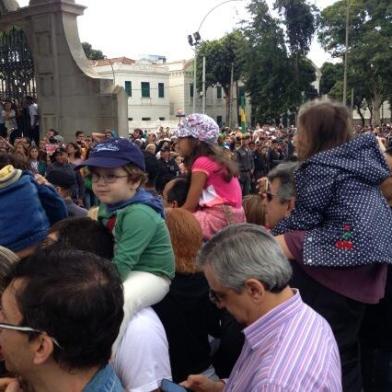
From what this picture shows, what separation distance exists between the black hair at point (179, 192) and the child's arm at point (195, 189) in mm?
164

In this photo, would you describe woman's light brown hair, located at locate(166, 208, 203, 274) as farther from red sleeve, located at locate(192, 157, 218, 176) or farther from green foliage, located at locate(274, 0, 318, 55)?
green foliage, located at locate(274, 0, 318, 55)

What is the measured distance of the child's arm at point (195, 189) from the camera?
3699 mm

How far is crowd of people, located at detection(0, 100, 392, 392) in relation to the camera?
4.73 feet

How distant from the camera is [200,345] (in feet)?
8.86

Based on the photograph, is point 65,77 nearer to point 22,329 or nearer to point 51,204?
point 51,204

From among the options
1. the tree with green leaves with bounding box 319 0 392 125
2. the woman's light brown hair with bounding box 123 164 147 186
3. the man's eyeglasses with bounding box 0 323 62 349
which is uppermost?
the tree with green leaves with bounding box 319 0 392 125

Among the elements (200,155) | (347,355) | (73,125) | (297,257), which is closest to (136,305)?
(297,257)

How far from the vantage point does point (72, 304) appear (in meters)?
1.39

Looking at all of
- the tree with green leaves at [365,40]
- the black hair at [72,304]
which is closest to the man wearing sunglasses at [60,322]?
the black hair at [72,304]

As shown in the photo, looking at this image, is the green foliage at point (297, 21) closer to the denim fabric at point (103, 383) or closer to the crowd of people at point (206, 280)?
the crowd of people at point (206, 280)

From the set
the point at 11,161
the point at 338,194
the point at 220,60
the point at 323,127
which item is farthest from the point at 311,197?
the point at 220,60

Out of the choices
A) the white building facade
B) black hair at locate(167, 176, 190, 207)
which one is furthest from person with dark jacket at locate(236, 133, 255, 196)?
the white building facade

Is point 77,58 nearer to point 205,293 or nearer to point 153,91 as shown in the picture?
point 205,293

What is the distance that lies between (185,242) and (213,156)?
1186 mm
